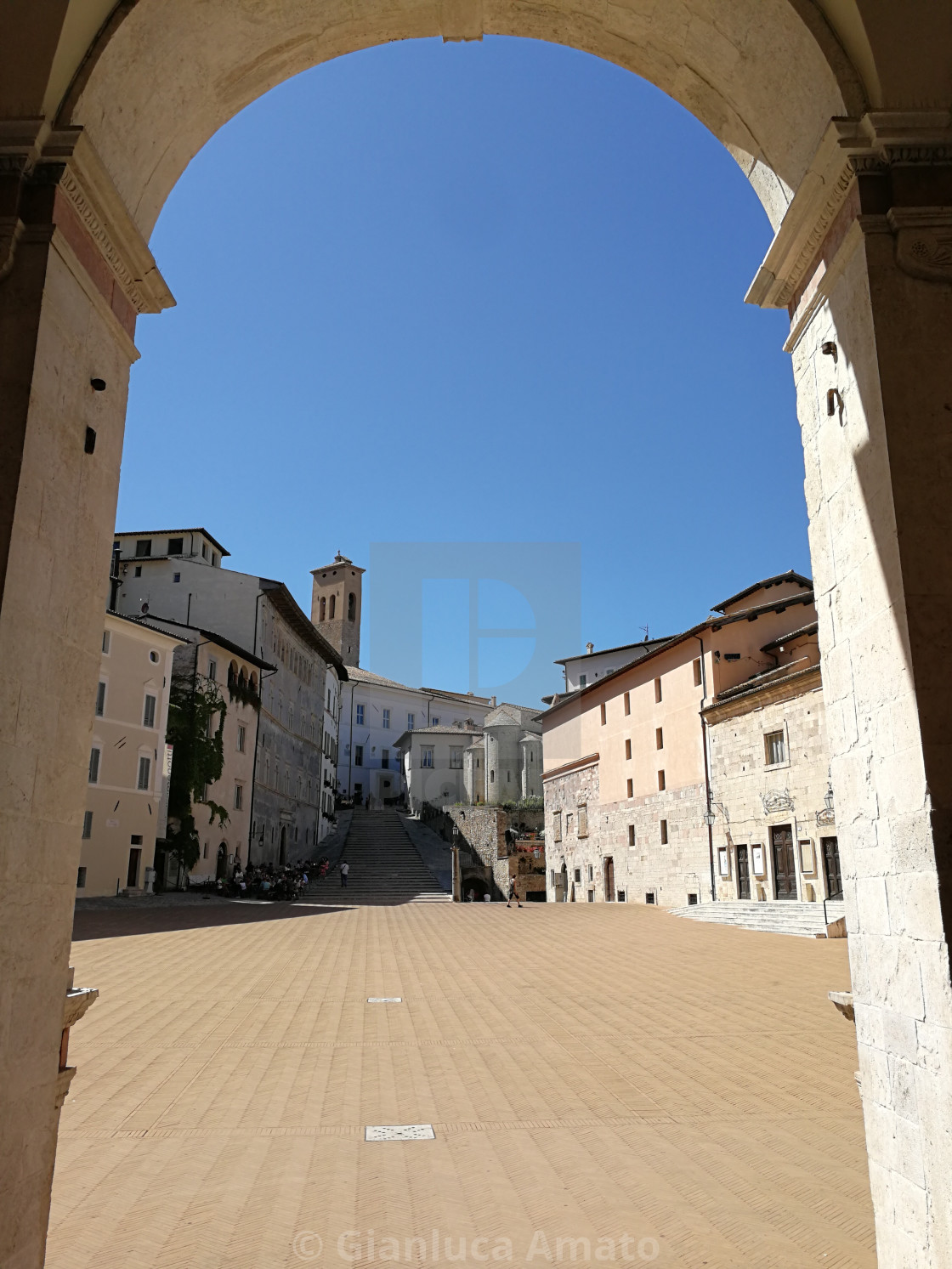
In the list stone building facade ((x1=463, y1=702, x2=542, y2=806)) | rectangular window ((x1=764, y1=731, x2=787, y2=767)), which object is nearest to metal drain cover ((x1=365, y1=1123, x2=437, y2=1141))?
rectangular window ((x1=764, y1=731, x2=787, y2=767))

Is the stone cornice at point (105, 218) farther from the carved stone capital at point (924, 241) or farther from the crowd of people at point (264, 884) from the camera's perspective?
the crowd of people at point (264, 884)

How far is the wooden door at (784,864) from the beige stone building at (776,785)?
0.08 ft

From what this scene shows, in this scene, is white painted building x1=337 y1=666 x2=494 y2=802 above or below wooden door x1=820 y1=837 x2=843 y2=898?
above

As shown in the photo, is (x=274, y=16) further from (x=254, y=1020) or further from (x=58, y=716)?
(x=254, y=1020)

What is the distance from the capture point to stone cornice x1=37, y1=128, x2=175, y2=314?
14.3 feet

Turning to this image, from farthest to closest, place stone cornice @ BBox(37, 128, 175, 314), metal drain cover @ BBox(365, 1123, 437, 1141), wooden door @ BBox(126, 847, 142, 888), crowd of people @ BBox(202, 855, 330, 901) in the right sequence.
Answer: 1. crowd of people @ BBox(202, 855, 330, 901)
2. wooden door @ BBox(126, 847, 142, 888)
3. metal drain cover @ BBox(365, 1123, 437, 1141)
4. stone cornice @ BBox(37, 128, 175, 314)

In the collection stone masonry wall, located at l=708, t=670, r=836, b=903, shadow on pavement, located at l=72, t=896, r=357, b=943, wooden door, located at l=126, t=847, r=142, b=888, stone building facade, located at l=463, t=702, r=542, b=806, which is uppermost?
stone building facade, located at l=463, t=702, r=542, b=806

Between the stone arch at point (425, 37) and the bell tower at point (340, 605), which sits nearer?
Answer: the stone arch at point (425, 37)

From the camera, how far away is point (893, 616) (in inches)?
157

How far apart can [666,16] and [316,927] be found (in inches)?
826

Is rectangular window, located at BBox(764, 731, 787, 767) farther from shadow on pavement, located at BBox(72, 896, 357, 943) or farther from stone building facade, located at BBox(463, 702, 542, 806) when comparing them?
stone building facade, located at BBox(463, 702, 542, 806)

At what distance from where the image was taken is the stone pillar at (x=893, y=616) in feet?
12.1

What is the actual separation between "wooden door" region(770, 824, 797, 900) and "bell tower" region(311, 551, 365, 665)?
6271 cm

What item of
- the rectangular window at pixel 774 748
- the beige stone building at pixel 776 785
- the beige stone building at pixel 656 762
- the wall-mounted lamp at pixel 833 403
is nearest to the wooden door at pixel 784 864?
the beige stone building at pixel 776 785
